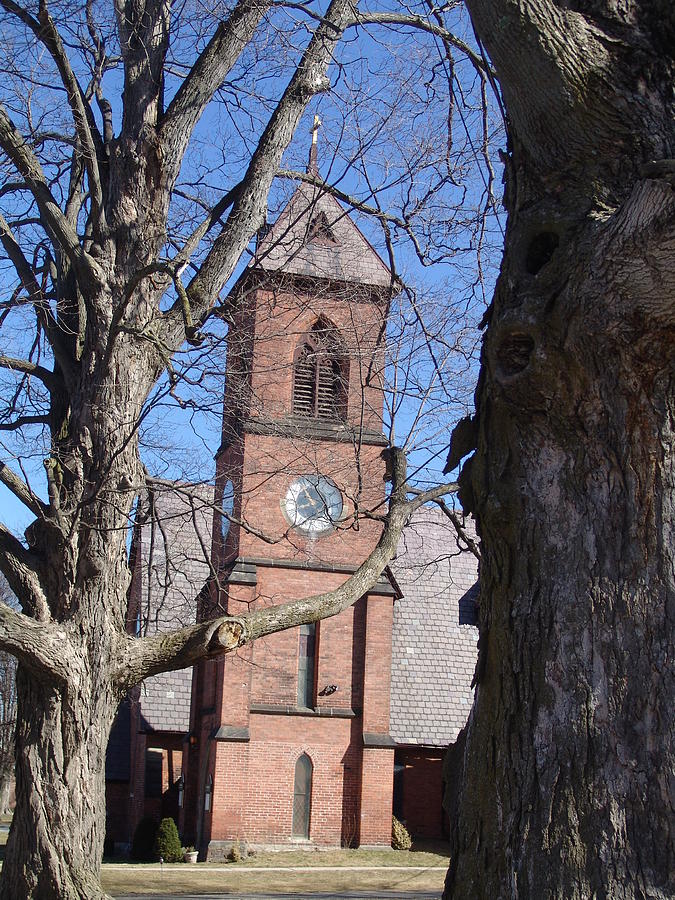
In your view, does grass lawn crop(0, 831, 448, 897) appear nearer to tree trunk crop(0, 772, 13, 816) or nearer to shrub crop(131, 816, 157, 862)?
shrub crop(131, 816, 157, 862)

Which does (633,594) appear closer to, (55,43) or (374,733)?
(55,43)

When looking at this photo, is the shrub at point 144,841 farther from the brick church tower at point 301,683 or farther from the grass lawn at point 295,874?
the grass lawn at point 295,874

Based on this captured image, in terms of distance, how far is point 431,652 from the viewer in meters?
28.3

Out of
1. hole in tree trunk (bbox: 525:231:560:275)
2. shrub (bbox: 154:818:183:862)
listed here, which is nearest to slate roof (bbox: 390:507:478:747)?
shrub (bbox: 154:818:183:862)

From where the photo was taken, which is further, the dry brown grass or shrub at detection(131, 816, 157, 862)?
shrub at detection(131, 816, 157, 862)

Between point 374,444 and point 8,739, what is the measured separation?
25.2 meters

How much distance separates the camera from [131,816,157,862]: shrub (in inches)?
946

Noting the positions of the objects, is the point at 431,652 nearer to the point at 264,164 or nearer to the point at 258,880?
the point at 258,880

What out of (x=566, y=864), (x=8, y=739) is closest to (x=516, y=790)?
(x=566, y=864)

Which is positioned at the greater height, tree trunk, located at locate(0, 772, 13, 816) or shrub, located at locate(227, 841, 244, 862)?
shrub, located at locate(227, 841, 244, 862)

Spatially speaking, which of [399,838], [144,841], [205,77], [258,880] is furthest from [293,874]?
[205,77]

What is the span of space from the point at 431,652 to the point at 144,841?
934cm

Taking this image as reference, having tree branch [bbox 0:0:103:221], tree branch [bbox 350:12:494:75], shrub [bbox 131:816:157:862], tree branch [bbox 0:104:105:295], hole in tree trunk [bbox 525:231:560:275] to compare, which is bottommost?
shrub [bbox 131:816:157:862]

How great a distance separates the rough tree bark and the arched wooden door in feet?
64.8
